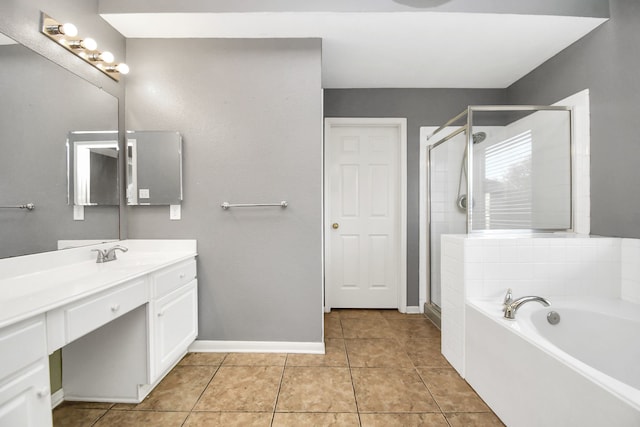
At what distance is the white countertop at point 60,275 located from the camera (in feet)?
3.06

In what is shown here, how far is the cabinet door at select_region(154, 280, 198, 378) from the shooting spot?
153 centimetres

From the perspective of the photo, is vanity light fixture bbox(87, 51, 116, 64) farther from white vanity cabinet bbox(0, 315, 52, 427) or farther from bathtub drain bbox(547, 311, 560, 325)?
bathtub drain bbox(547, 311, 560, 325)

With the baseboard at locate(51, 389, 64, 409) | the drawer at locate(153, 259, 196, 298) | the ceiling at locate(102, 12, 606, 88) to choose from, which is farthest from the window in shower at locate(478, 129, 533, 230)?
the baseboard at locate(51, 389, 64, 409)

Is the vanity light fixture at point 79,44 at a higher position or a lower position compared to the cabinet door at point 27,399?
higher

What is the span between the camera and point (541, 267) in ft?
5.47

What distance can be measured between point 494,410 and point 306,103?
7.08 feet

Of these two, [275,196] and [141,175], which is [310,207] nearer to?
[275,196]

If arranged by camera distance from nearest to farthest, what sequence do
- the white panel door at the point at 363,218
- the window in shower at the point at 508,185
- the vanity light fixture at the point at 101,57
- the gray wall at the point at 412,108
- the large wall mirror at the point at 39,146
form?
1. the large wall mirror at the point at 39,146
2. the vanity light fixture at the point at 101,57
3. the window in shower at the point at 508,185
4. the gray wall at the point at 412,108
5. the white panel door at the point at 363,218

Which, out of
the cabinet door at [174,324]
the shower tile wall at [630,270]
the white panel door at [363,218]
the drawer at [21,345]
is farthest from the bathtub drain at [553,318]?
the drawer at [21,345]

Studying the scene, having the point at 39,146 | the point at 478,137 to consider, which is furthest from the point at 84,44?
the point at 478,137

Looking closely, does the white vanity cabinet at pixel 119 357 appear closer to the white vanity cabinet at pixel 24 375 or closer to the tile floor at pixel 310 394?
the tile floor at pixel 310 394

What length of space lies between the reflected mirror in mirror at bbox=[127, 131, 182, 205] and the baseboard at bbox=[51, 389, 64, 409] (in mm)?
1149

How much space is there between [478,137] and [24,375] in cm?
255

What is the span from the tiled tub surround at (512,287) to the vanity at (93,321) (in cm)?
180
